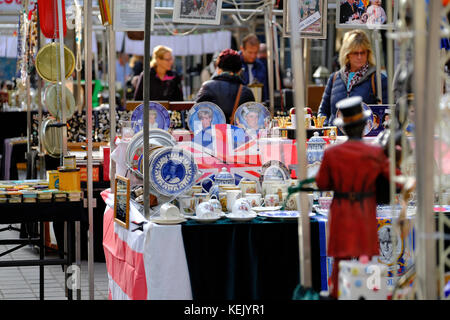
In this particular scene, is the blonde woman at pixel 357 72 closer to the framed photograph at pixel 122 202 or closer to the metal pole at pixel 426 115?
the framed photograph at pixel 122 202

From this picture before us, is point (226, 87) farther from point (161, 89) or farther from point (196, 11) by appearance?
point (161, 89)

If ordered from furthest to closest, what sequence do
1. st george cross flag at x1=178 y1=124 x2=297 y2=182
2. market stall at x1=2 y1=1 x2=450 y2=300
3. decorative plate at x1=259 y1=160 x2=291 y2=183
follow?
st george cross flag at x1=178 y1=124 x2=297 y2=182 < decorative plate at x1=259 y1=160 x2=291 y2=183 < market stall at x1=2 y1=1 x2=450 y2=300

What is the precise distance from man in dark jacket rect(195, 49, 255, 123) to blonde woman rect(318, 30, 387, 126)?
2.42 feet

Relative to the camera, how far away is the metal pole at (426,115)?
2.38 metres

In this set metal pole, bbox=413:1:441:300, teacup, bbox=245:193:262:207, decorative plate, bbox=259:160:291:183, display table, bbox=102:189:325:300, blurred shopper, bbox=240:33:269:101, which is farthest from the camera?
blurred shopper, bbox=240:33:269:101

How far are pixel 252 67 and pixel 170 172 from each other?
17.0 feet

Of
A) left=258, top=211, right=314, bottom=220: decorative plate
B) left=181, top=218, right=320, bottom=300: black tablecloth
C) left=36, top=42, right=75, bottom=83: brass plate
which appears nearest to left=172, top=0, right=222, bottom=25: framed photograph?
left=36, top=42, right=75, bottom=83: brass plate

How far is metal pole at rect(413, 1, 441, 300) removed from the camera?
2385 mm

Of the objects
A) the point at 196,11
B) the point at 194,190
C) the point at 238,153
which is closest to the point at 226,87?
the point at 196,11

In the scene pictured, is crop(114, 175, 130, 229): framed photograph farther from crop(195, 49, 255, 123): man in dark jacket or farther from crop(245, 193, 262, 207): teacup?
crop(195, 49, 255, 123): man in dark jacket

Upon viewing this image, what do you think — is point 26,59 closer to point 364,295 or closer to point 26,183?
point 26,183

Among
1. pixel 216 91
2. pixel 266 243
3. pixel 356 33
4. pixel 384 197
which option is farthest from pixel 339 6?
pixel 384 197

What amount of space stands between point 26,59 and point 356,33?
2.86 m

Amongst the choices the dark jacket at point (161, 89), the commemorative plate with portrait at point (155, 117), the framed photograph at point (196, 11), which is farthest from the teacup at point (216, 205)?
the dark jacket at point (161, 89)
